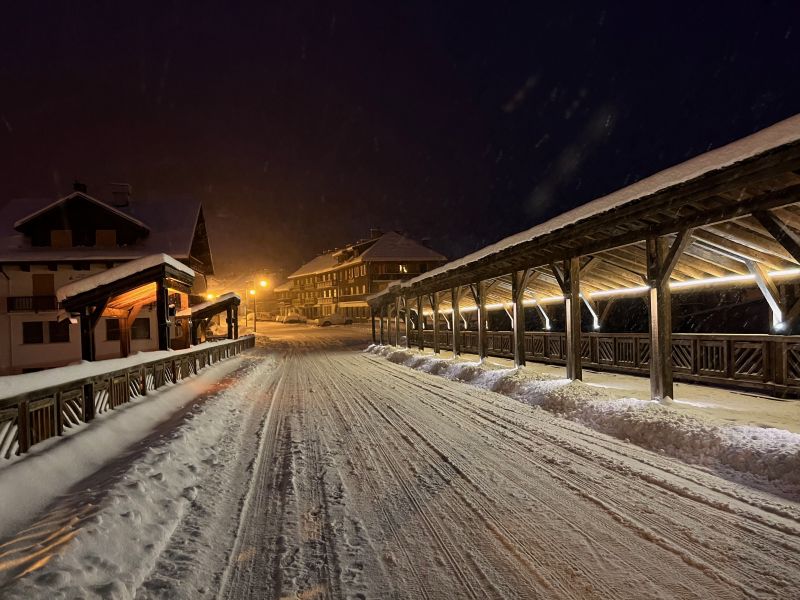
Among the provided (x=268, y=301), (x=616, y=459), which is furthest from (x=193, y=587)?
(x=268, y=301)

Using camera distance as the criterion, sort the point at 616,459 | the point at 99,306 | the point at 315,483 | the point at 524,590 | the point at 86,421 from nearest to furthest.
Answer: the point at 524,590
the point at 315,483
the point at 616,459
the point at 86,421
the point at 99,306

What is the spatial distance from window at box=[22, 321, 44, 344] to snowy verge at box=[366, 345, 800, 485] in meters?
29.1

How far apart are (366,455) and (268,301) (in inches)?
3957

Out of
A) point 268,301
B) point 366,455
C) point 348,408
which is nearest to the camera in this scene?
point 366,455

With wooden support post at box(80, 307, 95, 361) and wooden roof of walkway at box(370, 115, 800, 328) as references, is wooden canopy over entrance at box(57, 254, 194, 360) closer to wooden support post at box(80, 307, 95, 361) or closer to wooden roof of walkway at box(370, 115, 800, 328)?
wooden support post at box(80, 307, 95, 361)

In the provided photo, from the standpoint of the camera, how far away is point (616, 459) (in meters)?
5.94

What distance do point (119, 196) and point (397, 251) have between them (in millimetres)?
35961

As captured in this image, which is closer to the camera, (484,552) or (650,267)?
(484,552)

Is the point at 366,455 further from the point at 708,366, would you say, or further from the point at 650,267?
the point at 708,366

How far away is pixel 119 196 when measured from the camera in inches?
1364

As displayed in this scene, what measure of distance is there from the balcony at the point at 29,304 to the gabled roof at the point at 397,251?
39.0 m

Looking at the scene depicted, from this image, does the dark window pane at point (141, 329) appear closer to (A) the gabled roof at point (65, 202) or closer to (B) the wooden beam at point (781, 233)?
(A) the gabled roof at point (65, 202)

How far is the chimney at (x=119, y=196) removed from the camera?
34531mm

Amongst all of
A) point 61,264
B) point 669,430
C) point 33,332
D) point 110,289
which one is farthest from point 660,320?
point 33,332
